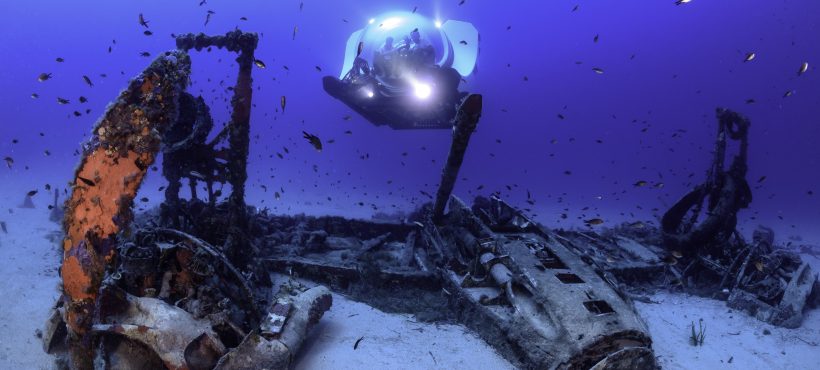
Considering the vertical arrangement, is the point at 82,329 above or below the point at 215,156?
below

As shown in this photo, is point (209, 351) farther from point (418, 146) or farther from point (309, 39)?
point (309, 39)

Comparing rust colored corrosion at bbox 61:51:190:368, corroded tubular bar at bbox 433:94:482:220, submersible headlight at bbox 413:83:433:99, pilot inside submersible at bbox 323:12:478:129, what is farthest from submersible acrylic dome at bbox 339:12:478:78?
rust colored corrosion at bbox 61:51:190:368

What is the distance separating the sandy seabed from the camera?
4906mm

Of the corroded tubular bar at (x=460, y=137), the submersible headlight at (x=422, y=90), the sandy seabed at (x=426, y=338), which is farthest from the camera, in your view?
the submersible headlight at (x=422, y=90)

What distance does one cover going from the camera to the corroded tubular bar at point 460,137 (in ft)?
20.9

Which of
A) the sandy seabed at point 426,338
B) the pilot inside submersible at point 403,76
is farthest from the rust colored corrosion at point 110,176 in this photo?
the pilot inside submersible at point 403,76

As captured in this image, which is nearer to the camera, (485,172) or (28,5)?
(485,172)

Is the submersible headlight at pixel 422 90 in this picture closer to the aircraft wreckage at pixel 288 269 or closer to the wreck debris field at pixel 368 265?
the wreck debris field at pixel 368 265

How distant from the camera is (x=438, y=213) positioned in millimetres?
8727

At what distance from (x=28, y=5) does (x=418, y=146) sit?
124m

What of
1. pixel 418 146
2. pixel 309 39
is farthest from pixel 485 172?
pixel 309 39

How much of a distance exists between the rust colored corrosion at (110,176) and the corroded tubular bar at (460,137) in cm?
450

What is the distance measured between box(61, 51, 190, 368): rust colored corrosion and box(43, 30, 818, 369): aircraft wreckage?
10mm

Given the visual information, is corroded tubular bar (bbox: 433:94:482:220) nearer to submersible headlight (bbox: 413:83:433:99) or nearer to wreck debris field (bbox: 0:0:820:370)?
wreck debris field (bbox: 0:0:820:370)
